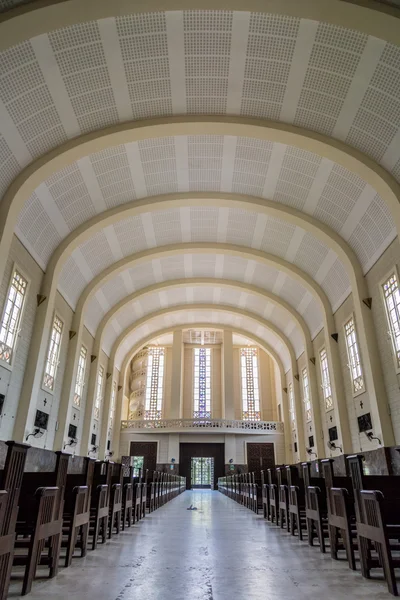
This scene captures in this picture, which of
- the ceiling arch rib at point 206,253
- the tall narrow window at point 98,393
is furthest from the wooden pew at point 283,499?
the tall narrow window at point 98,393

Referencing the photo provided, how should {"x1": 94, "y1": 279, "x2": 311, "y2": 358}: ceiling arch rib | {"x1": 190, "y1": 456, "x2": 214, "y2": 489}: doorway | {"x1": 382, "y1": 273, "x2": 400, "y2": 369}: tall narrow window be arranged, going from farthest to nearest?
{"x1": 190, "y1": 456, "x2": 214, "y2": 489}: doorway → {"x1": 94, "y1": 279, "x2": 311, "y2": 358}: ceiling arch rib → {"x1": 382, "y1": 273, "x2": 400, "y2": 369}: tall narrow window

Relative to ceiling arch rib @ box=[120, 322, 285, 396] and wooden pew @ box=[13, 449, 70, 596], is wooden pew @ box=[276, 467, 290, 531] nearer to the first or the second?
wooden pew @ box=[13, 449, 70, 596]

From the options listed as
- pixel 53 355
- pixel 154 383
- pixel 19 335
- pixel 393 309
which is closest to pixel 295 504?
pixel 393 309

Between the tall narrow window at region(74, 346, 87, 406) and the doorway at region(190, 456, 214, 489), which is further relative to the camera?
→ the doorway at region(190, 456, 214, 489)

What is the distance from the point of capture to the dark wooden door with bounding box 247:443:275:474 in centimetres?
2577

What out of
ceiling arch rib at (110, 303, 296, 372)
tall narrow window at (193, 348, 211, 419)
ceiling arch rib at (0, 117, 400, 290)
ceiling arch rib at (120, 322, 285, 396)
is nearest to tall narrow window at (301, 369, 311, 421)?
ceiling arch rib at (110, 303, 296, 372)

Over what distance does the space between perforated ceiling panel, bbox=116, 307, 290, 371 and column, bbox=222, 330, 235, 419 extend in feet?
4.34

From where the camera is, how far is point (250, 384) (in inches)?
1166

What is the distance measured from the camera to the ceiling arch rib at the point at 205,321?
75.3ft

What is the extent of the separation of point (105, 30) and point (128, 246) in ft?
29.0

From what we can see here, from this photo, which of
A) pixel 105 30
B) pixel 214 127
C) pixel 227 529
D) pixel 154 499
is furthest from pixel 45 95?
pixel 154 499

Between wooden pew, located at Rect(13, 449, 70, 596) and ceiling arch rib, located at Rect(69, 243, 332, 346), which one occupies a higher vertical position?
ceiling arch rib, located at Rect(69, 243, 332, 346)

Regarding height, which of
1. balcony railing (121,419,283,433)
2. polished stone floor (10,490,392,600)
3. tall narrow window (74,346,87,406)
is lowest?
polished stone floor (10,490,392,600)

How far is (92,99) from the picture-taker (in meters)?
9.73
